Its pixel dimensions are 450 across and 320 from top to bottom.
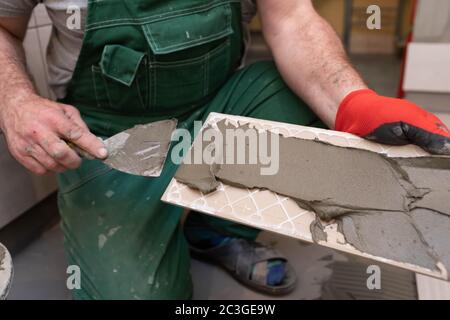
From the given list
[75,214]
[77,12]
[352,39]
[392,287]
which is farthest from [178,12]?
[352,39]

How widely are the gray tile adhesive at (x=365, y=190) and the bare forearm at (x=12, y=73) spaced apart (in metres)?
0.37

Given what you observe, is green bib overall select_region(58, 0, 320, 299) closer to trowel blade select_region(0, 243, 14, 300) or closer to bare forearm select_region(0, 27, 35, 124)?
bare forearm select_region(0, 27, 35, 124)

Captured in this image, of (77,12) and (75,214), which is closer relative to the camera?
(77,12)

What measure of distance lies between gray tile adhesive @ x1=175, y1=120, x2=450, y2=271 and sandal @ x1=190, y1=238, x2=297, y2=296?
46 cm

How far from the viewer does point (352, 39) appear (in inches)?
109

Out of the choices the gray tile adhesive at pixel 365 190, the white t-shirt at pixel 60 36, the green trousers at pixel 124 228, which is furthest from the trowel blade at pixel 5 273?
the white t-shirt at pixel 60 36

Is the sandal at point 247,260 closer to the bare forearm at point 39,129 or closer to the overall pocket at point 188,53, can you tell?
the overall pocket at point 188,53

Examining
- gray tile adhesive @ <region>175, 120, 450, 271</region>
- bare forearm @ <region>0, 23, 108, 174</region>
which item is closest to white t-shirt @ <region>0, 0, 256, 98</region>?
bare forearm @ <region>0, 23, 108, 174</region>

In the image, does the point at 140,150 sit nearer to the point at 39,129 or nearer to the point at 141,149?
the point at 141,149

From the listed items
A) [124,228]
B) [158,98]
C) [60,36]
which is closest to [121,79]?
[158,98]

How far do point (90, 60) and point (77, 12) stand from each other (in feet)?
→ 0.33

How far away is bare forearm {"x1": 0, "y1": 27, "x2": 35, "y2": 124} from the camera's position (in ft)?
2.60
